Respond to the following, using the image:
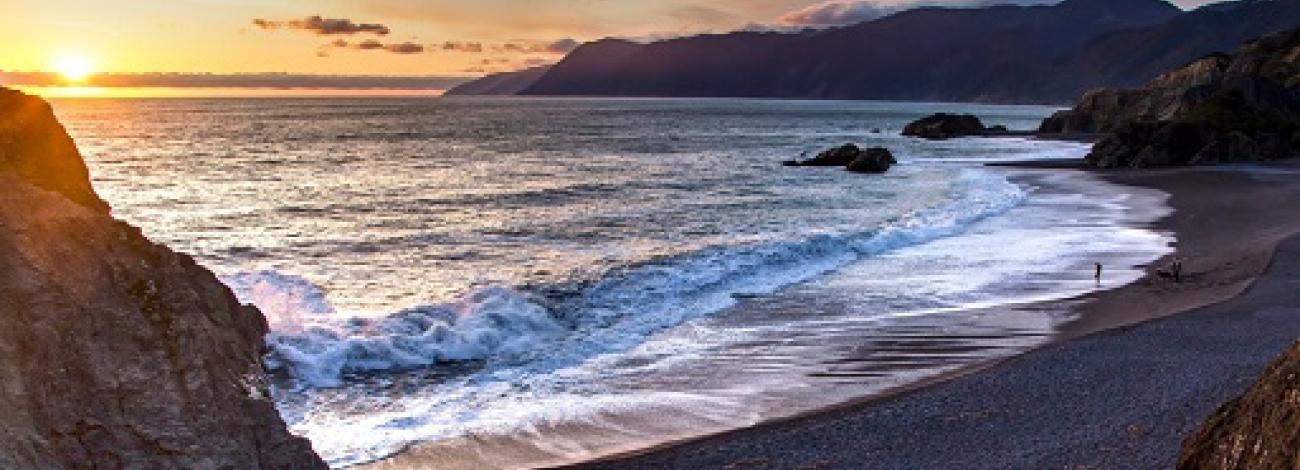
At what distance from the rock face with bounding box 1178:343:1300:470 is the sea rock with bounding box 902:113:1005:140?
11492 cm

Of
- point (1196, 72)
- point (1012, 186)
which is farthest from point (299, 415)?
point (1196, 72)

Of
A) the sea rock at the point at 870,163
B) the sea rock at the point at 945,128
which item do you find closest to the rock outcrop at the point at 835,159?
the sea rock at the point at 870,163

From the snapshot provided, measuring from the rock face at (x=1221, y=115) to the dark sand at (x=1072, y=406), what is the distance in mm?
47403

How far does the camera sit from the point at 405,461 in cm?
1125

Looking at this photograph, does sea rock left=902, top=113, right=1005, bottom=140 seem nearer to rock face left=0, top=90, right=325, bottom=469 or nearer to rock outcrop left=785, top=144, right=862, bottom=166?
rock outcrop left=785, top=144, right=862, bottom=166

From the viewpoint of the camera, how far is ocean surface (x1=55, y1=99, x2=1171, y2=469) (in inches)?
530

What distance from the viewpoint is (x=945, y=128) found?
122 m

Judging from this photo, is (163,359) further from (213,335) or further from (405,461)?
(405,461)

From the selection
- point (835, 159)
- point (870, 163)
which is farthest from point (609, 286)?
point (835, 159)

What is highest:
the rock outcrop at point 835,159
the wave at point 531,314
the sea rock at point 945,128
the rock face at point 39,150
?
the rock face at point 39,150

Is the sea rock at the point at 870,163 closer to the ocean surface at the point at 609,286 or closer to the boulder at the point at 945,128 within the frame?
the ocean surface at the point at 609,286

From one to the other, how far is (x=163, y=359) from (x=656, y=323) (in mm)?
12670

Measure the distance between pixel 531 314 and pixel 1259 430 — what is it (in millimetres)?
15219

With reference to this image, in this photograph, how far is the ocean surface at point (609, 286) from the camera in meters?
13.5
